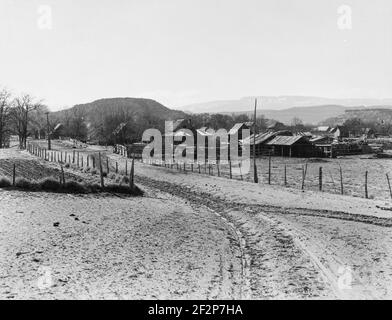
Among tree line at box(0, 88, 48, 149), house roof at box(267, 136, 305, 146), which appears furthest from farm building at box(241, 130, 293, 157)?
tree line at box(0, 88, 48, 149)

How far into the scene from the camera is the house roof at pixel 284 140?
67994 millimetres

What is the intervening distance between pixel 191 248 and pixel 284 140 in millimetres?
58741

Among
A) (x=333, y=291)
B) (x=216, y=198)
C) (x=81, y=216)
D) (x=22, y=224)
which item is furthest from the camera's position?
(x=216, y=198)

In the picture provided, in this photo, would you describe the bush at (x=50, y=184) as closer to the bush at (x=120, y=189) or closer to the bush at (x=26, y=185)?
the bush at (x=26, y=185)

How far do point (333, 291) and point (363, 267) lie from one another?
2.30 metres

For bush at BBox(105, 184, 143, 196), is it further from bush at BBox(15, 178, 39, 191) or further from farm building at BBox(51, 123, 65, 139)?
farm building at BBox(51, 123, 65, 139)

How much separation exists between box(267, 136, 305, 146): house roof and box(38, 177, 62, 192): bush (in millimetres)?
49584

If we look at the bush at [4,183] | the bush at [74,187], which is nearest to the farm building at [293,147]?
the bush at [74,187]

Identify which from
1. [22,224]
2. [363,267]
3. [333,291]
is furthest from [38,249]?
[363,267]

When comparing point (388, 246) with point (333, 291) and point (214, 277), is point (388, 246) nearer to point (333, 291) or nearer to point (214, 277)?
point (333, 291)

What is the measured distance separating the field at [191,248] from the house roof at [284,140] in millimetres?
45449

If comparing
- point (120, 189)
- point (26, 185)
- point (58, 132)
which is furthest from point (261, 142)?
point (58, 132)

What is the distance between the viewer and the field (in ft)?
32.2
